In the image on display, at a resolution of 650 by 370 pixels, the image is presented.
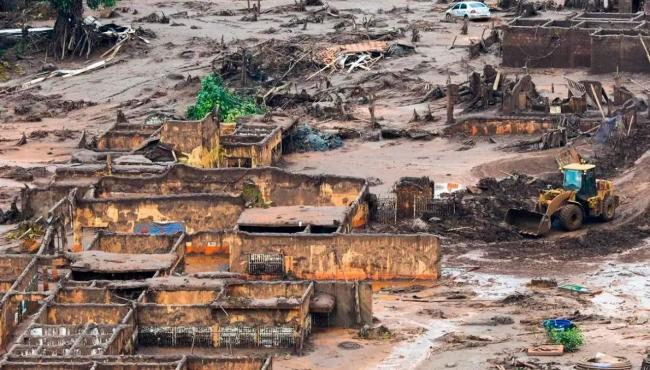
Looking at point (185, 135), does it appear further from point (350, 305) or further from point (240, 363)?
point (240, 363)

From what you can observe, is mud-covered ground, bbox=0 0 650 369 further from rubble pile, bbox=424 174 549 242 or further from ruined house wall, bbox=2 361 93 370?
ruined house wall, bbox=2 361 93 370

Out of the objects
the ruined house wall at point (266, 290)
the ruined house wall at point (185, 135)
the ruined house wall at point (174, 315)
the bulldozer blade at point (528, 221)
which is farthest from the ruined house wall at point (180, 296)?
the ruined house wall at point (185, 135)

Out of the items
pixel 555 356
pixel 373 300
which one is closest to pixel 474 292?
pixel 373 300

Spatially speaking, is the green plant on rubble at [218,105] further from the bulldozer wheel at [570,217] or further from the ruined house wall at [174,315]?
the ruined house wall at [174,315]

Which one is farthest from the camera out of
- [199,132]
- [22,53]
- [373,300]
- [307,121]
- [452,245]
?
[22,53]

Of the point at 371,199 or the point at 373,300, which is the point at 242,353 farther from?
the point at 371,199

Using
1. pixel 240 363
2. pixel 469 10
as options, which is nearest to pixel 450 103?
pixel 469 10
